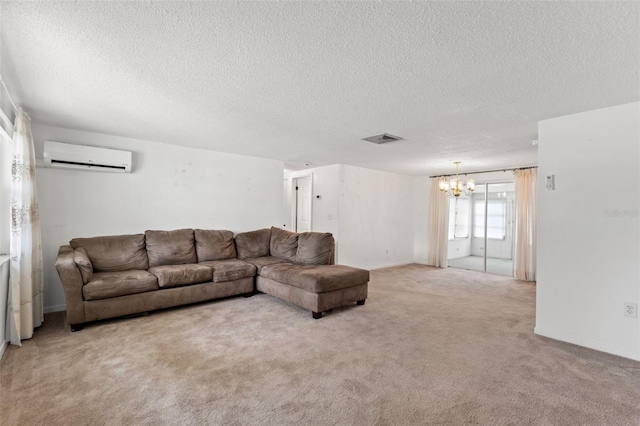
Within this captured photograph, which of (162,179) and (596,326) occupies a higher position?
(162,179)

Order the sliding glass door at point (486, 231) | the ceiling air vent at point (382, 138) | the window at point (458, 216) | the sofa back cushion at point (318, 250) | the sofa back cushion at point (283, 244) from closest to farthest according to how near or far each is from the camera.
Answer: the ceiling air vent at point (382, 138), the sofa back cushion at point (318, 250), the sofa back cushion at point (283, 244), the sliding glass door at point (486, 231), the window at point (458, 216)

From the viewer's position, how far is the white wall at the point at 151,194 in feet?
12.1

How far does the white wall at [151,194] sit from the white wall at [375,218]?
1445 mm

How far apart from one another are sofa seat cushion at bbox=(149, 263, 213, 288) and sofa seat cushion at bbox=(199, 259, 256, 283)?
93mm

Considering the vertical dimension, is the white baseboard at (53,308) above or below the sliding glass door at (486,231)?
below

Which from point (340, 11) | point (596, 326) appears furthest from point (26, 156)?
point (596, 326)

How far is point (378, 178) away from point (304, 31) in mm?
5349

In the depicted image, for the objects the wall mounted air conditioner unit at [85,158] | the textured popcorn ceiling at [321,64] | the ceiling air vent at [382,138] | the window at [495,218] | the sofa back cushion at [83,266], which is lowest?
the sofa back cushion at [83,266]

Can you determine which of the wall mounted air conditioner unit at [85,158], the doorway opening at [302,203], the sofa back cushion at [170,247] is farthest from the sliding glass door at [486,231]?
the wall mounted air conditioner unit at [85,158]

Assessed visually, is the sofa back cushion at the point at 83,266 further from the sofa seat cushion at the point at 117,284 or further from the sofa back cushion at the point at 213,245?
the sofa back cushion at the point at 213,245

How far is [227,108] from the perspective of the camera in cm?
291

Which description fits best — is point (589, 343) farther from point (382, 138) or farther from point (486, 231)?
point (486, 231)

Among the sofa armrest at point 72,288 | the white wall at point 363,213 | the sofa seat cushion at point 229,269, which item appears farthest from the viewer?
the white wall at point 363,213

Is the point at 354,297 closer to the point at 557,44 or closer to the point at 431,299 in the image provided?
the point at 431,299
